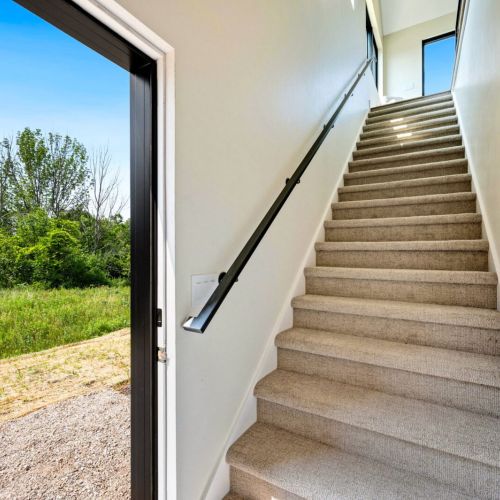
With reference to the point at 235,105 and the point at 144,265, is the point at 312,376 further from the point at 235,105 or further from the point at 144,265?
the point at 235,105

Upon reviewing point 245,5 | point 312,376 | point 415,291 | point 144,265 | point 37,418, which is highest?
point 245,5

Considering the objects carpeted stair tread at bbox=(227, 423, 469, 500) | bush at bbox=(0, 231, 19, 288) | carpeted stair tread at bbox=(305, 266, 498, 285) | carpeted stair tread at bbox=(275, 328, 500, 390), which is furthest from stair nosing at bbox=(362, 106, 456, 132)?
bush at bbox=(0, 231, 19, 288)

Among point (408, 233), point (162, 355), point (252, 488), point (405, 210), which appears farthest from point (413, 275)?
point (162, 355)

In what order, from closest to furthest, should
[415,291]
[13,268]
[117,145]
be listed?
1. [13,268]
2. [117,145]
3. [415,291]

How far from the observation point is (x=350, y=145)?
3492mm

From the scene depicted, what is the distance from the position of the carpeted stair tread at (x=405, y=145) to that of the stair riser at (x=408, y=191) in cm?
82

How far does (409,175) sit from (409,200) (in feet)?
1.83

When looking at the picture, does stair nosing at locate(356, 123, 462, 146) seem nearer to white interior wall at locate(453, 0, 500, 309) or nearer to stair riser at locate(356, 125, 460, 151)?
stair riser at locate(356, 125, 460, 151)

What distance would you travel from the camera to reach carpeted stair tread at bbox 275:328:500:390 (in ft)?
4.36

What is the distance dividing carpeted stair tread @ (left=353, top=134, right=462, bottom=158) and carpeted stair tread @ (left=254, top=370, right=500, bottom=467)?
2.65 meters

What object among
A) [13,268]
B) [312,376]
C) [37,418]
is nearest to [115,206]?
[13,268]

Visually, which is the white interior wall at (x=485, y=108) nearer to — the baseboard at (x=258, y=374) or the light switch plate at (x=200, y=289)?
the baseboard at (x=258, y=374)

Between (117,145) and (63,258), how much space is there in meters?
0.42

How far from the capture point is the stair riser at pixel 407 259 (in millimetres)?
1896
